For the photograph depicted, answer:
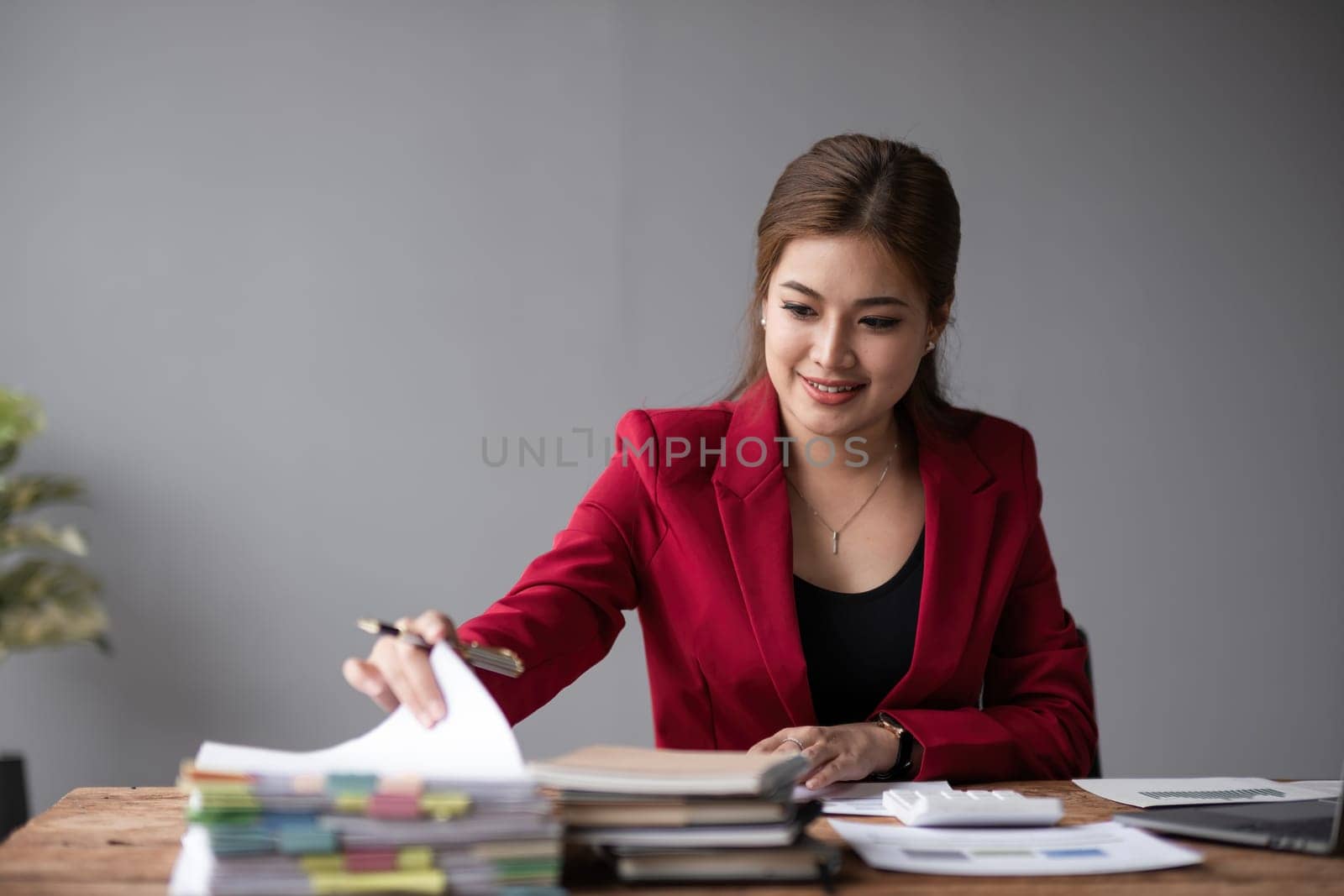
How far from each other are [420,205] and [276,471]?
85cm

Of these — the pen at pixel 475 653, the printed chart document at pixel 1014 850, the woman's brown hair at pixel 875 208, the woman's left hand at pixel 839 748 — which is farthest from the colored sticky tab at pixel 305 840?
the woman's brown hair at pixel 875 208

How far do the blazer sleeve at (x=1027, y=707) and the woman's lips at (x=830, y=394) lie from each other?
0.36 m

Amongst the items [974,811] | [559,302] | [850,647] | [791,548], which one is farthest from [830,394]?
[559,302]

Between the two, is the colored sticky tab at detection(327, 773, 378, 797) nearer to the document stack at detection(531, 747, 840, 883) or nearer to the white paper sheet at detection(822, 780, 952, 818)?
the document stack at detection(531, 747, 840, 883)

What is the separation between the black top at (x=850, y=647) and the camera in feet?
5.76

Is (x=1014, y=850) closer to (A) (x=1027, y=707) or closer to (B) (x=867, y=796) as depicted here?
→ (B) (x=867, y=796)

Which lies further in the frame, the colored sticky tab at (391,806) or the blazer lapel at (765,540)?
the blazer lapel at (765,540)

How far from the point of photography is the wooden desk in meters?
1.00

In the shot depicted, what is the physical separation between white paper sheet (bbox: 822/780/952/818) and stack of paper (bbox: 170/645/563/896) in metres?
0.45

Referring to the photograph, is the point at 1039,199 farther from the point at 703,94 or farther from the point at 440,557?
the point at 440,557

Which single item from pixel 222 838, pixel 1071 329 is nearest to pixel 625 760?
pixel 222 838

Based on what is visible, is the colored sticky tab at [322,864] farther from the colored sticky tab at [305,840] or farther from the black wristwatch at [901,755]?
the black wristwatch at [901,755]

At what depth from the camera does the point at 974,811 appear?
4.01ft

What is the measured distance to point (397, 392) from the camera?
3340mm
